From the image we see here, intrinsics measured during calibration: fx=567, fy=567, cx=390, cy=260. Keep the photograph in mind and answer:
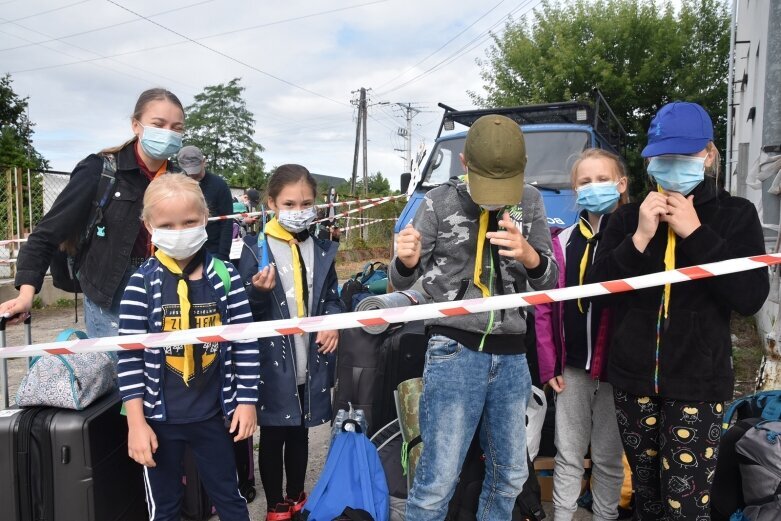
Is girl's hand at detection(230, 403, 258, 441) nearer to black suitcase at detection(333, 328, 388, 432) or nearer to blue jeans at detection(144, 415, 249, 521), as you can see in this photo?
blue jeans at detection(144, 415, 249, 521)

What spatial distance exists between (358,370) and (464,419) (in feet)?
3.37

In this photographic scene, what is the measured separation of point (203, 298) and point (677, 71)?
62.9ft

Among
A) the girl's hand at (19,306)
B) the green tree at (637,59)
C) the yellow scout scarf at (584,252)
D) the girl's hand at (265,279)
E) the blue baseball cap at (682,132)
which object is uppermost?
the green tree at (637,59)

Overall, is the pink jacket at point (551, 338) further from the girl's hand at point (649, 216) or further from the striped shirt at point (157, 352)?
the striped shirt at point (157, 352)

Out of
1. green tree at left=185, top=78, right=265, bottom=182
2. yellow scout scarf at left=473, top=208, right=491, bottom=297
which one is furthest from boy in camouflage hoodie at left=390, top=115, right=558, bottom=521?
green tree at left=185, top=78, right=265, bottom=182

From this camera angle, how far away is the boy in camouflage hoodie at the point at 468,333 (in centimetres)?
197

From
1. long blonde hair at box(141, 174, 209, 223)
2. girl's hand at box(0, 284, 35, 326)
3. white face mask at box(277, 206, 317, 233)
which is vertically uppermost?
long blonde hair at box(141, 174, 209, 223)

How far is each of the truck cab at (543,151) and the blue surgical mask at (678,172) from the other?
274 centimetres

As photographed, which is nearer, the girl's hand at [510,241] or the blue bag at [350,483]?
the girl's hand at [510,241]

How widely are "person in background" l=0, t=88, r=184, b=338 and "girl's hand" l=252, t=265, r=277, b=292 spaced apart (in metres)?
0.52

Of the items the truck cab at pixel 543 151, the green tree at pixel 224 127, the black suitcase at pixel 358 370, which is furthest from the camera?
the green tree at pixel 224 127

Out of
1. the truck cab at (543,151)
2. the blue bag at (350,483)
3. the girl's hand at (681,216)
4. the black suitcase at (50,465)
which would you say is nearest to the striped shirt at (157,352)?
the black suitcase at (50,465)

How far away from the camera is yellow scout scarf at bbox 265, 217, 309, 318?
2.67 meters

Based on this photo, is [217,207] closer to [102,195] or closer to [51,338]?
[102,195]
